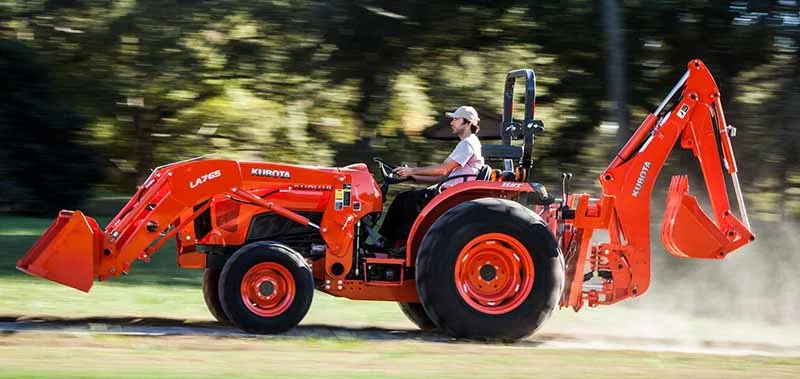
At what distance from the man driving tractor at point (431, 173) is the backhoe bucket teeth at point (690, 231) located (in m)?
1.60

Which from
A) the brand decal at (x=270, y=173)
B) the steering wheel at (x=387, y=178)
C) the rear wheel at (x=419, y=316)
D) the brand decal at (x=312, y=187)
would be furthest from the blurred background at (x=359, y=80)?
the brand decal at (x=270, y=173)

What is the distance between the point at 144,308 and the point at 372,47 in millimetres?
9812

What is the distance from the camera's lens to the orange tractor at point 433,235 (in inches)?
378

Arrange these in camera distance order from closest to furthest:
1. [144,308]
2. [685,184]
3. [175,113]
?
[685,184], [144,308], [175,113]

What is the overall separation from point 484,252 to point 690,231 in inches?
68.5

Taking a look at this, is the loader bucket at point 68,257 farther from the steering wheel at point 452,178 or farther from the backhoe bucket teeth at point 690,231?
the backhoe bucket teeth at point 690,231

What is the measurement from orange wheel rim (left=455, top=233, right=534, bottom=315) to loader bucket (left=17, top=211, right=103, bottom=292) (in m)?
2.77

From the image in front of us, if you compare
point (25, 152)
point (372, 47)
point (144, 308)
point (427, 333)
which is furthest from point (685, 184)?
point (25, 152)

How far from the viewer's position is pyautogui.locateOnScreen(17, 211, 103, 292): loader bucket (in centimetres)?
951

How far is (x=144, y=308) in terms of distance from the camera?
11.2 m

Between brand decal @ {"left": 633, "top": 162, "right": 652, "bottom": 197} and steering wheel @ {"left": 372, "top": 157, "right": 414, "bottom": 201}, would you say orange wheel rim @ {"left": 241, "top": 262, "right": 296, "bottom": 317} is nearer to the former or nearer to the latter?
steering wheel @ {"left": 372, "top": 157, "right": 414, "bottom": 201}

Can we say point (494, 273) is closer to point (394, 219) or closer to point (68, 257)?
point (394, 219)

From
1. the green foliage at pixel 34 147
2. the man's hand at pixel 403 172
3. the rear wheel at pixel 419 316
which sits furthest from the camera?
the green foliage at pixel 34 147

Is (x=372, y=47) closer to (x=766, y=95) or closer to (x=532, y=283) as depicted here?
(x=766, y=95)
